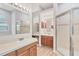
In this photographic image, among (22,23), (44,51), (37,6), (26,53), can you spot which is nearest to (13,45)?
(26,53)

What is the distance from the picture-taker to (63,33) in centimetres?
167

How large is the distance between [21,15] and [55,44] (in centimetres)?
73

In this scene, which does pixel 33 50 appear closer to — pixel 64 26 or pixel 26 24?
pixel 26 24

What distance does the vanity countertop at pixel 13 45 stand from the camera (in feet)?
4.37

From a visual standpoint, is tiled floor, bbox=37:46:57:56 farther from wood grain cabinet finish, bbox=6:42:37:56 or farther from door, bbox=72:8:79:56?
door, bbox=72:8:79:56

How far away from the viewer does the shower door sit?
5.35 ft

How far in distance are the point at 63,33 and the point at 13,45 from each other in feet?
2.72

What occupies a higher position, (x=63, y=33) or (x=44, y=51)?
(x=63, y=33)

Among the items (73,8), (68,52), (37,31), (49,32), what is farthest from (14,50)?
(73,8)

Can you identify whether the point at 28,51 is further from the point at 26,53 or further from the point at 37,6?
the point at 37,6

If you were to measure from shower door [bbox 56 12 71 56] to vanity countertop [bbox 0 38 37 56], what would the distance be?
1.42 feet

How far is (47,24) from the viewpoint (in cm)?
161

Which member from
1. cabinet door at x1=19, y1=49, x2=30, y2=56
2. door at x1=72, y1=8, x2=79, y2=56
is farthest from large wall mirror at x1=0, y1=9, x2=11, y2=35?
door at x1=72, y1=8, x2=79, y2=56

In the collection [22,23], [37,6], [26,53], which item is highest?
[37,6]
